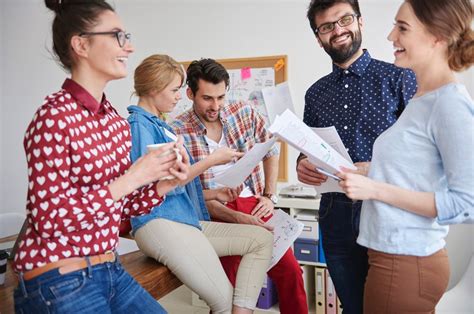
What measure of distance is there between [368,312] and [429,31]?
77 cm

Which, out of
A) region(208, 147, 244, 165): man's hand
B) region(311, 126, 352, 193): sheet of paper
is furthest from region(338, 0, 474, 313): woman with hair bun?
region(208, 147, 244, 165): man's hand

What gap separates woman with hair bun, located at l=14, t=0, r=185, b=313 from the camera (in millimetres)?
1004

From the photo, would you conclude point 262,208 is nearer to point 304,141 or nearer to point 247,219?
point 247,219

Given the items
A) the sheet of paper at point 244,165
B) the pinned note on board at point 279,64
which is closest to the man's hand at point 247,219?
the sheet of paper at point 244,165

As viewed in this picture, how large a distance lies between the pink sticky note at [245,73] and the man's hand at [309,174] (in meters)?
1.82

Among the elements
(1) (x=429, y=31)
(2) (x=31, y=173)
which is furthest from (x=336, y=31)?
(2) (x=31, y=173)

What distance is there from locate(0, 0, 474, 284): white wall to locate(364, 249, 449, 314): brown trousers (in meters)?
1.98

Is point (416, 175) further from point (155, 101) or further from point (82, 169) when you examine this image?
point (155, 101)

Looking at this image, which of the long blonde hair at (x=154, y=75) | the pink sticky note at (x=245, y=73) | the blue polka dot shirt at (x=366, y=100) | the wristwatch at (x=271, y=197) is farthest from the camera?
the pink sticky note at (x=245, y=73)

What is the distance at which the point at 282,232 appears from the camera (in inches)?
78.0

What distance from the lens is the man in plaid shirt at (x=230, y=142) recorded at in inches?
77.9

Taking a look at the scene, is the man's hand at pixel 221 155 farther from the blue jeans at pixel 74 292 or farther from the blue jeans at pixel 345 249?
the blue jeans at pixel 74 292

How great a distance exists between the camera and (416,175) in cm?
108

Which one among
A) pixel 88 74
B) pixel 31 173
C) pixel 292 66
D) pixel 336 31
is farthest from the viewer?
pixel 292 66
